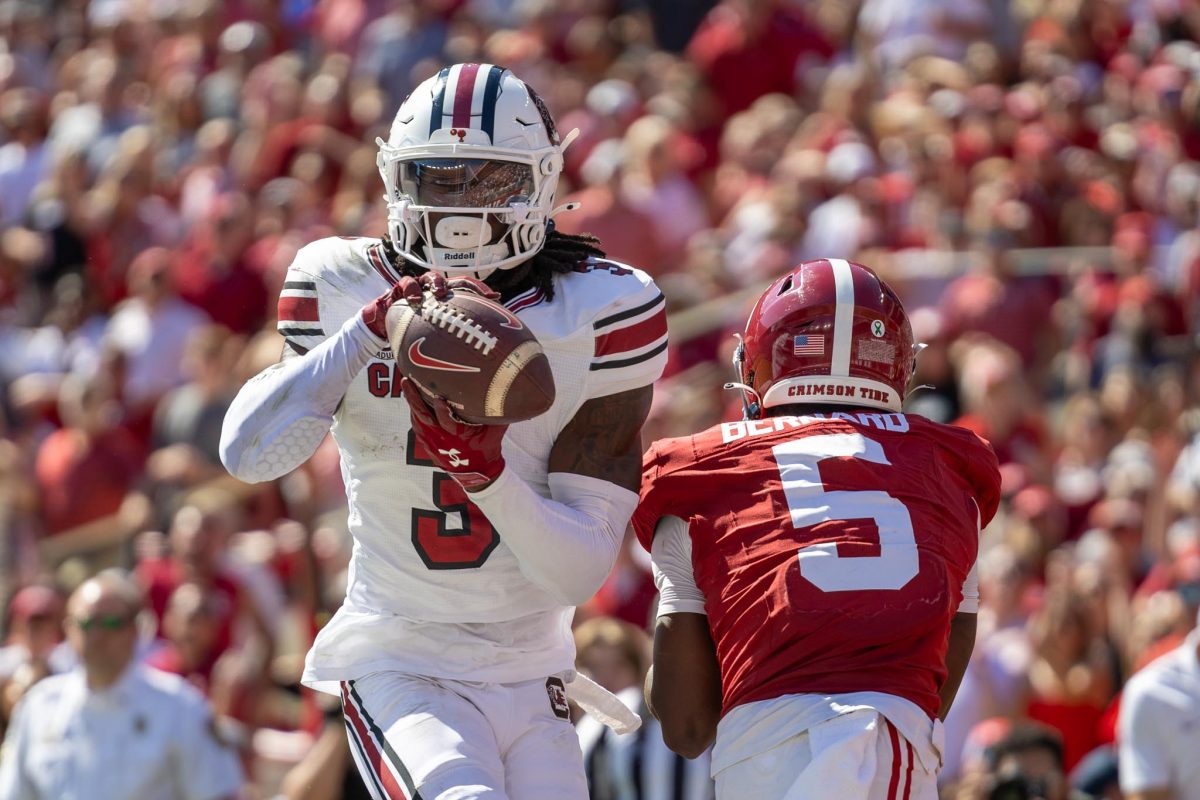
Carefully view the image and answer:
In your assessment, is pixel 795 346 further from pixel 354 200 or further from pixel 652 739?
pixel 354 200

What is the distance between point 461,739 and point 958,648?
1.10 metres

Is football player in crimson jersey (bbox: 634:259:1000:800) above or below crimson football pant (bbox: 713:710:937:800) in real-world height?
above

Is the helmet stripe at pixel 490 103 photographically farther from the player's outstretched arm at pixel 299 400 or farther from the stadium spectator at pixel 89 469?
the stadium spectator at pixel 89 469

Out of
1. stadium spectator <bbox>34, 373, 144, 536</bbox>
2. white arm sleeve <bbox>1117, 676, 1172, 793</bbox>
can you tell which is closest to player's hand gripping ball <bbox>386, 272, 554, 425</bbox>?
white arm sleeve <bbox>1117, 676, 1172, 793</bbox>

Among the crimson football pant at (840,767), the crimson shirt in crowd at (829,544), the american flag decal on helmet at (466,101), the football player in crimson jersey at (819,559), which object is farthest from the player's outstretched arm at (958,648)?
the american flag decal on helmet at (466,101)

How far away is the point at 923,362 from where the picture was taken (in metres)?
9.23

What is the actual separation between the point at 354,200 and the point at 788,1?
10.9 ft

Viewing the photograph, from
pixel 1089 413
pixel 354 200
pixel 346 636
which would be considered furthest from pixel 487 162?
pixel 354 200

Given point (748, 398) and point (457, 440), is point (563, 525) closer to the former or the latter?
point (457, 440)

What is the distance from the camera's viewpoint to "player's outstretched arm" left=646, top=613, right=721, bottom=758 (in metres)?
4.21

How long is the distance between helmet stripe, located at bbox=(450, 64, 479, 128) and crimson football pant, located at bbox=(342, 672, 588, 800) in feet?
3.89

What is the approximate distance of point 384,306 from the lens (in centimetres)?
412

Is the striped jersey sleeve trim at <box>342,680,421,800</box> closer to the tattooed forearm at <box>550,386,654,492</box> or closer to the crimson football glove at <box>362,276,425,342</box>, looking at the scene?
the tattooed forearm at <box>550,386,654,492</box>

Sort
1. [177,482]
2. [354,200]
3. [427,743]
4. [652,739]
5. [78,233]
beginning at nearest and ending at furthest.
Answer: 1. [427,743]
2. [652,739]
3. [177,482]
4. [354,200]
5. [78,233]
